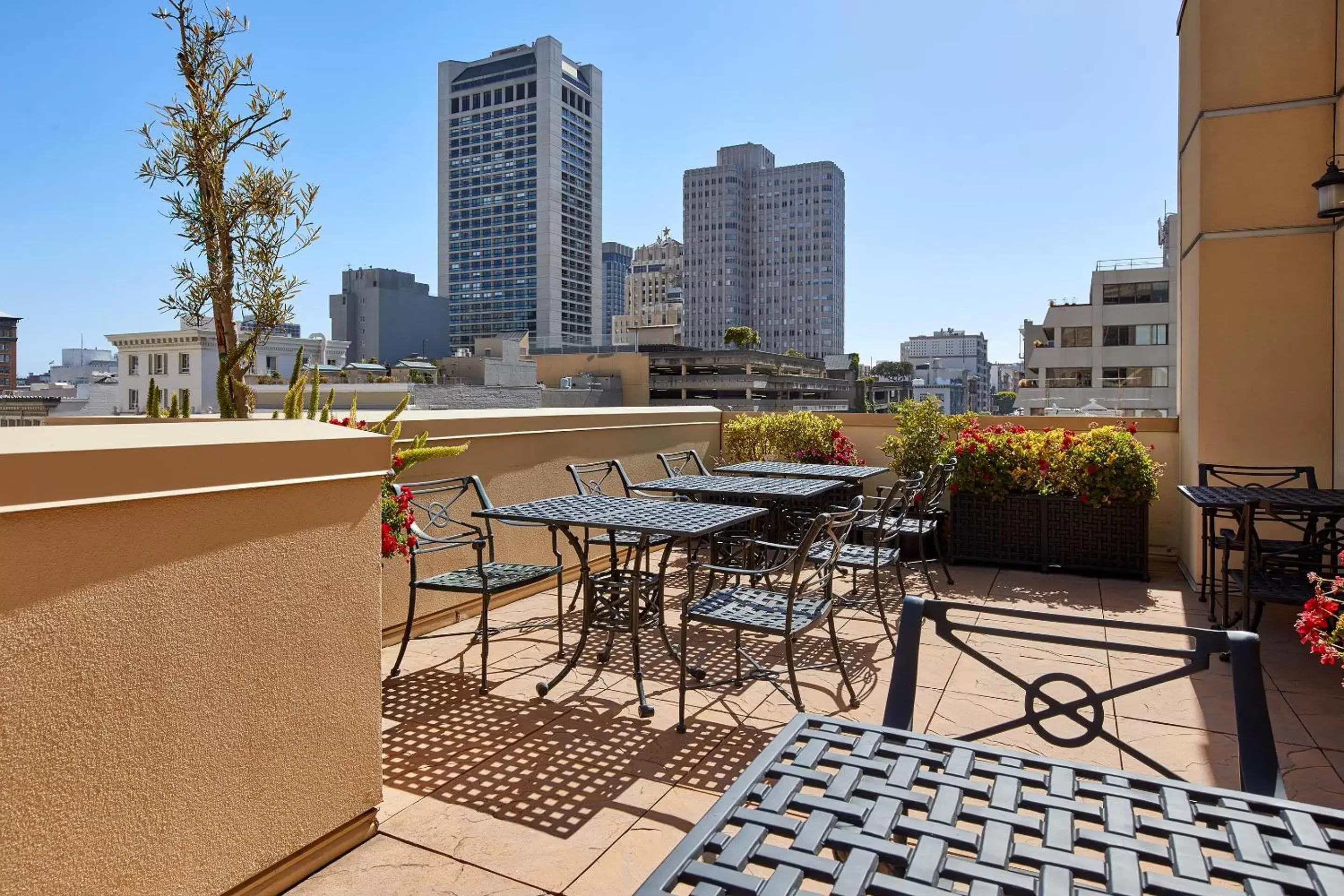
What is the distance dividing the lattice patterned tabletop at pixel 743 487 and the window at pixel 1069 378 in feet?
170

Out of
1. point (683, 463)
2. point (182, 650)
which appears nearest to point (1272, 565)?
point (683, 463)

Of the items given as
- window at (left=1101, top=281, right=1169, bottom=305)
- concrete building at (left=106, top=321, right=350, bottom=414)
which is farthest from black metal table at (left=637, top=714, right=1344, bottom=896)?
window at (left=1101, top=281, right=1169, bottom=305)

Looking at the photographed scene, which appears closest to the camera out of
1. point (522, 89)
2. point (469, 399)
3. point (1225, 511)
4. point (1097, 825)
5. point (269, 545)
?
point (1097, 825)

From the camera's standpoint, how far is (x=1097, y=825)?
121cm

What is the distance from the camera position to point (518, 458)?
5395 mm

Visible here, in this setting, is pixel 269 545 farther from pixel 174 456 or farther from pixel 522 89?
pixel 522 89

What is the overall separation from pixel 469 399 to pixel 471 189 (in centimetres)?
10092

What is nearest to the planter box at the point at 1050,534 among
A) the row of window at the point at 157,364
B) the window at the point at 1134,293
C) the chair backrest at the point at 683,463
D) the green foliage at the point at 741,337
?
the chair backrest at the point at 683,463

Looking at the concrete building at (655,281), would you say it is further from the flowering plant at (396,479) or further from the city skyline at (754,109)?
the flowering plant at (396,479)

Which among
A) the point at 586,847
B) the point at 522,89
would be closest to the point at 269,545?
the point at 586,847

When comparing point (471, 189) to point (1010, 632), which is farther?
point (471, 189)

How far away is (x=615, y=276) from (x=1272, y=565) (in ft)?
543

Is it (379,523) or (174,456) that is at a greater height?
(174,456)

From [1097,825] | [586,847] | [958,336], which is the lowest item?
[586,847]
